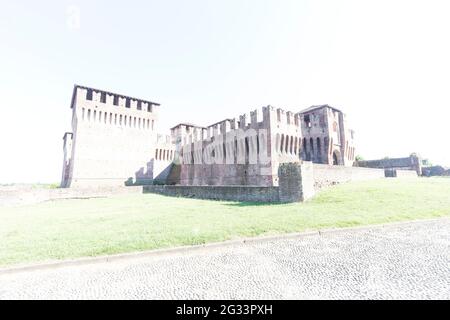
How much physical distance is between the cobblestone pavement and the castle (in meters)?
18.3

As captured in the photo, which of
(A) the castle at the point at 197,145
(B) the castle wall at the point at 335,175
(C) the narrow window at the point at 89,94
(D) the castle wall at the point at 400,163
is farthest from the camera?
(D) the castle wall at the point at 400,163

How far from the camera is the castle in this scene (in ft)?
83.4

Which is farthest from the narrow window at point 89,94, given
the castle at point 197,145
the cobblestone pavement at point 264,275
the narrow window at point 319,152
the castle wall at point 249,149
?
the cobblestone pavement at point 264,275

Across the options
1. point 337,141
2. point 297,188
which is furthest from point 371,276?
point 337,141

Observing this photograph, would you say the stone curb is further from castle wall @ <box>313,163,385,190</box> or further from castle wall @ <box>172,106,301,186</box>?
castle wall @ <box>172,106,301,186</box>

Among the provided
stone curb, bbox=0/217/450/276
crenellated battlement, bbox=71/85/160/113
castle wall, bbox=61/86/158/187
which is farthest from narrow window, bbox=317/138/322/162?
crenellated battlement, bbox=71/85/160/113

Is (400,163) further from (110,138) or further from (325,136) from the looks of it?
(110,138)

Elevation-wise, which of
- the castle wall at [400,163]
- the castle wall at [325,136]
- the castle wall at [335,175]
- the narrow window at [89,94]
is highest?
the narrow window at [89,94]

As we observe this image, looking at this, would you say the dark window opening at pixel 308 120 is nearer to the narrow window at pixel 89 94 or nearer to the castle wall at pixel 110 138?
the castle wall at pixel 110 138

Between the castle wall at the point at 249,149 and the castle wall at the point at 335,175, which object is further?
the castle wall at the point at 249,149

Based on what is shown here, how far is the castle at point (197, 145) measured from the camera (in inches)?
1001

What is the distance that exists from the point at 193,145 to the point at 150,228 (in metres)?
29.9

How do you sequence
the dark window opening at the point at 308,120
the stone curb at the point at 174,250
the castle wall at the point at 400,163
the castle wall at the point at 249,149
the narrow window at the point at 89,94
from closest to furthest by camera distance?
the stone curb at the point at 174,250, the castle wall at the point at 249,149, the dark window opening at the point at 308,120, the narrow window at the point at 89,94, the castle wall at the point at 400,163

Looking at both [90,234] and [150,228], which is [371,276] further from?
[90,234]
